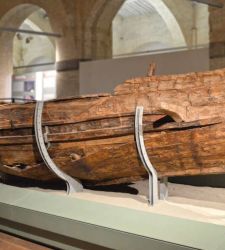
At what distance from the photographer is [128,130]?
9.09ft

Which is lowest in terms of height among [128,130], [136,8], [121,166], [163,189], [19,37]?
[163,189]

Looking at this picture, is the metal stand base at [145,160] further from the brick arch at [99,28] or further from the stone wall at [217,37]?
the brick arch at [99,28]

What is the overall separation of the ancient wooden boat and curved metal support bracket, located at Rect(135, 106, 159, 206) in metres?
0.07

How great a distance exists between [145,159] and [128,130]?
0.27m

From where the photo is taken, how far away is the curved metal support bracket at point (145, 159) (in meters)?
2.62

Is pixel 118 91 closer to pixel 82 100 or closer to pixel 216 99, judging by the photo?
pixel 82 100

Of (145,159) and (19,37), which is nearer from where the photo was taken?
(145,159)

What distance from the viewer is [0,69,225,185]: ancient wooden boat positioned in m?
2.55

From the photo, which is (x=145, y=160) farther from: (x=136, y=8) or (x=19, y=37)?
(x=19, y=37)

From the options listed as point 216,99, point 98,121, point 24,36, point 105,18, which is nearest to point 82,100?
point 98,121

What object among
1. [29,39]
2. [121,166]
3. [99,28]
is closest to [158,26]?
[29,39]

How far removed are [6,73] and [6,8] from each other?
2596 millimetres

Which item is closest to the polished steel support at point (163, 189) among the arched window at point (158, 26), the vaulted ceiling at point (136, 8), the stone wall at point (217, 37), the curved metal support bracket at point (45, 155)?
the curved metal support bracket at point (45, 155)

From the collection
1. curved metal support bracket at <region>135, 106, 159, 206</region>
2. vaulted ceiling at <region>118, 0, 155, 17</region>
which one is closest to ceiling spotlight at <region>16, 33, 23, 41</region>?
vaulted ceiling at <region>118, 0, 155, 17</region>
